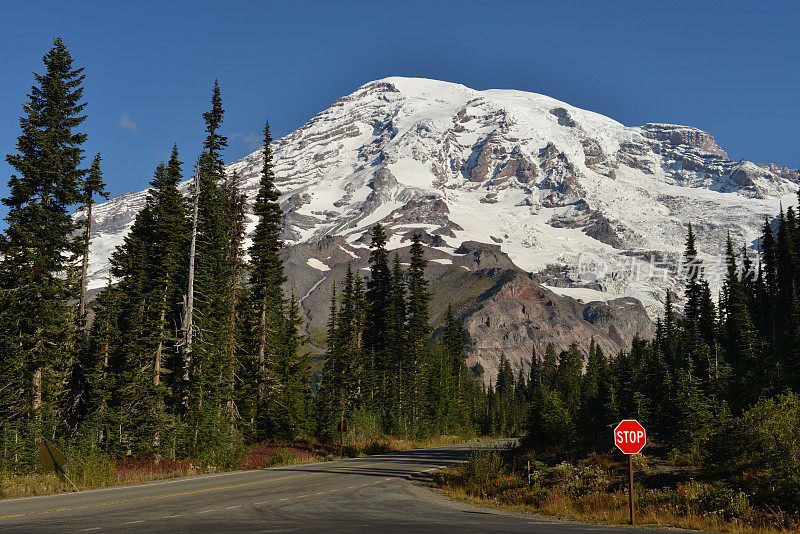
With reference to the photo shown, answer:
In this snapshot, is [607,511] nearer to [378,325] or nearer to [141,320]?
[141,320]

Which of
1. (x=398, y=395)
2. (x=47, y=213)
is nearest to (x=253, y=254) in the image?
(x=47, y=213)

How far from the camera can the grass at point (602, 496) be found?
1580cm

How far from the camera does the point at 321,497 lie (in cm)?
1902

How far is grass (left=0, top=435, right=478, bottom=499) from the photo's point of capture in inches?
755

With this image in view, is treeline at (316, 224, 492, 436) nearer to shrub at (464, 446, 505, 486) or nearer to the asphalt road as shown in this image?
shrub at (464, 446, 505, 486)

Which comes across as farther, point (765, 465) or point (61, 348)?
point (61, 348)

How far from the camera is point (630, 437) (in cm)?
1548

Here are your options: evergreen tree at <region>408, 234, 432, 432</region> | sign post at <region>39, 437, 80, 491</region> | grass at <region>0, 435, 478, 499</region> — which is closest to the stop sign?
sign post at <region>39, 437, 80, 491</region>

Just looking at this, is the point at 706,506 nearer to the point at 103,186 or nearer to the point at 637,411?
the point at 637,411

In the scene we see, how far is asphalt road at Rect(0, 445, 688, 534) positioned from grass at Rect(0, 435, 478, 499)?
4.30ft

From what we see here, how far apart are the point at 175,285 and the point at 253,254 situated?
7928 millimetres

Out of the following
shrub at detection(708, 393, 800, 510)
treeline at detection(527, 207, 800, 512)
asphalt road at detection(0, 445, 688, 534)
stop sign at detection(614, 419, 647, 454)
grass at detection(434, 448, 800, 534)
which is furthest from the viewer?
treeline at detection(527, 207, 800, 512)

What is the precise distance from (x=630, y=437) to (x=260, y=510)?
32.0ft

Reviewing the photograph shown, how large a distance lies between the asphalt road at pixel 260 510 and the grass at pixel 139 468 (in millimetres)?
1312
